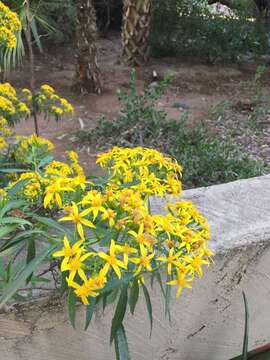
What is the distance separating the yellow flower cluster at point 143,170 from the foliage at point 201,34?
6.38 metres

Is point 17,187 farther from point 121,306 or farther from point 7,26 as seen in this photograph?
point 7,26

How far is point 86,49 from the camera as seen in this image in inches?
230

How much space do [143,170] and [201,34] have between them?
22.1 feet

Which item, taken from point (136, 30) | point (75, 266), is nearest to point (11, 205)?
point (75, 266)

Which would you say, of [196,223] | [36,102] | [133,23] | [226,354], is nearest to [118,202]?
[196,223]

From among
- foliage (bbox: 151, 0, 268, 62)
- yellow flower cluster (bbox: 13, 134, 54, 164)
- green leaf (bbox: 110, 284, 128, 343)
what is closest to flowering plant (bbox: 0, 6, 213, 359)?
green leaf (bbox: 110, 284, 128, 343)

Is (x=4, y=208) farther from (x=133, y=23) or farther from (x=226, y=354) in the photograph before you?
(x=133, y=23)

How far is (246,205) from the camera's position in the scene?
5.85 ft

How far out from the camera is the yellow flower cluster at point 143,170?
123cm

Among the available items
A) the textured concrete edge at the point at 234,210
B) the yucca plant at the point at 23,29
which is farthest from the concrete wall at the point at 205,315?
the yucca plant at the point at 23,29

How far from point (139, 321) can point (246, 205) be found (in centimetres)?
57

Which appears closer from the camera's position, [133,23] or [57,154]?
[57,154]

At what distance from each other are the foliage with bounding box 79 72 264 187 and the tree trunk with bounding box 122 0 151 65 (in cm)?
267

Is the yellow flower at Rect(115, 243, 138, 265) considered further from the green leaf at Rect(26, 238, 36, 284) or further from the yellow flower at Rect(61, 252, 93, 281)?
the green leaf at Rect(26, 238, 36, 284)
